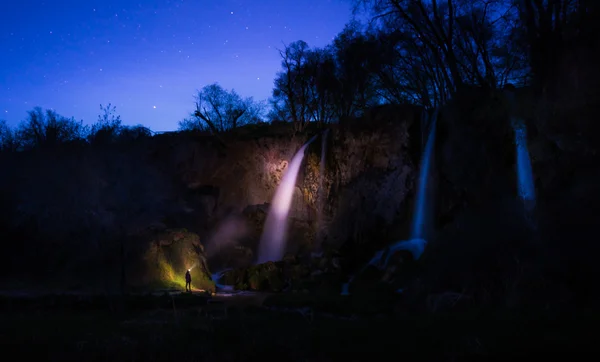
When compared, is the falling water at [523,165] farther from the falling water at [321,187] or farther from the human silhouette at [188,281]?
the human silhouette at [188,281]

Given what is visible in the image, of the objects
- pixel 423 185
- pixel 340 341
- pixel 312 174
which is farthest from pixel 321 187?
pixel 340 341

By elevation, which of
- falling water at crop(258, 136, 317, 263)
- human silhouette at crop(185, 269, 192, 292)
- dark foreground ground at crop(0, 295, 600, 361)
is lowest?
human silhouette at crop(185, 269, 192, 292)

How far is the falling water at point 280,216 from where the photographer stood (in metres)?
34.3

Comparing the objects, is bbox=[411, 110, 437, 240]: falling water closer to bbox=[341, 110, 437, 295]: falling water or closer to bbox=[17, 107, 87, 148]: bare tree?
bbox=[341, 110, 437, 295]: falling water

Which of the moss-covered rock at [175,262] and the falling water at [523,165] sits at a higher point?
the falling water at [523,165]

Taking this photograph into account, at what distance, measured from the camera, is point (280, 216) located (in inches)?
1382

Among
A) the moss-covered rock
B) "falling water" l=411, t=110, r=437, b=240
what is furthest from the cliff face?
the moss-covered rock

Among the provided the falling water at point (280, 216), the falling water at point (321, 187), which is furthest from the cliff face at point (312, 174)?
the falling water at point (280, 216)

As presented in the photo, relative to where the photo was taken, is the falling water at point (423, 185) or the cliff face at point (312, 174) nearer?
the falling water at point (423, 185)

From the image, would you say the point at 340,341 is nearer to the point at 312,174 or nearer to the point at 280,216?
the point at 312,174

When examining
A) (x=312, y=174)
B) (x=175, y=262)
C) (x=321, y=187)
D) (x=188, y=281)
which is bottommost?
(x=188, y=281)

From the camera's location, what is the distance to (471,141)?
75.2 ft

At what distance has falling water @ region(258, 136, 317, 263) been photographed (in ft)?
113

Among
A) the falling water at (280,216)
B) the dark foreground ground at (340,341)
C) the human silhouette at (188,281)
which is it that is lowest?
the human silhouette at (188,281)
